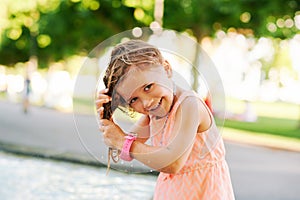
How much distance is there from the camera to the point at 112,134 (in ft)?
4.42

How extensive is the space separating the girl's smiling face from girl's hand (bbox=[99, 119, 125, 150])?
66mm

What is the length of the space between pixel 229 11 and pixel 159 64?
11.2m

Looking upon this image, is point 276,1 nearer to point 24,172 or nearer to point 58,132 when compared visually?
point 58,132

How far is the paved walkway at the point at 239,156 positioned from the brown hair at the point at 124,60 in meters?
2.77

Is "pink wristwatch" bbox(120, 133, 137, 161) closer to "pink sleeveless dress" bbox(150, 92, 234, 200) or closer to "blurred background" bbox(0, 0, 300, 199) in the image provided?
"pink sleeveless dress" bbox(150, 92, 234, 200)

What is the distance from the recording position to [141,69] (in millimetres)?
1302

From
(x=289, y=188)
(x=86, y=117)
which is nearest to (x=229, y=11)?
(x=289, y=188)

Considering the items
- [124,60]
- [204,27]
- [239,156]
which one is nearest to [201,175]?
[124,60]

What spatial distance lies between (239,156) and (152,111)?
7757 mm

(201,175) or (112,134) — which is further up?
(112,134)

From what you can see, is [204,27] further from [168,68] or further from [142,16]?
[168,68]

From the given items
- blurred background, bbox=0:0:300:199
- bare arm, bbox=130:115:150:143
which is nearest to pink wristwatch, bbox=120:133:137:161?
bare arm, bbox=130:115:150:143

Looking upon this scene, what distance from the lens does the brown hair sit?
4.29ft

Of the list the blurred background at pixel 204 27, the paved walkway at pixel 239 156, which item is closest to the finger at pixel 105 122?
the paved walkway at pixel 239 156
